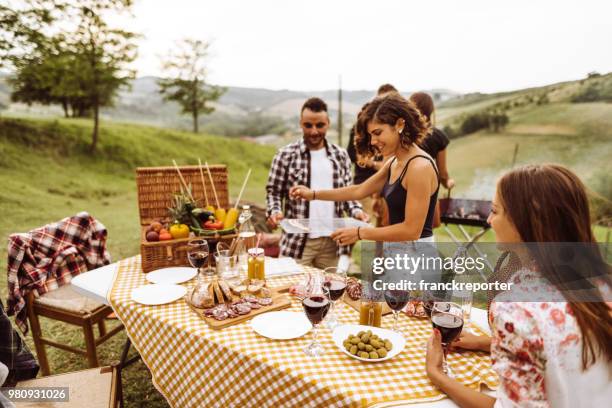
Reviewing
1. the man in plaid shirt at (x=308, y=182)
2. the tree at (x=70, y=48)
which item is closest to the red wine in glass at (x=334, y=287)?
the man in plaid shirt at (x=308, y=182)

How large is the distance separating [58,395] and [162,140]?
14924mm

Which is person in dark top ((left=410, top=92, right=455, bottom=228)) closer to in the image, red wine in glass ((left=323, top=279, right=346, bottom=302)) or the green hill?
red wine in glass ((left=323, top=279, right=346, bottom=302))

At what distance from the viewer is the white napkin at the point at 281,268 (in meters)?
2.48

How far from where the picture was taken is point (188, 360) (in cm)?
179

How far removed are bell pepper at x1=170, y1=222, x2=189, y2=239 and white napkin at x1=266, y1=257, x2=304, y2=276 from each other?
56 cm

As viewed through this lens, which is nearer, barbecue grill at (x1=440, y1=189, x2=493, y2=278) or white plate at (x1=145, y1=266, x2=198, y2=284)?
white plate at (x1=145, y1=266, x2=198, y2=284)

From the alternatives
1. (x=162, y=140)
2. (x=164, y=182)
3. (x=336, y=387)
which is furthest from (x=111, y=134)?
(x=336, y=387)

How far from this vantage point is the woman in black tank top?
2340 mm

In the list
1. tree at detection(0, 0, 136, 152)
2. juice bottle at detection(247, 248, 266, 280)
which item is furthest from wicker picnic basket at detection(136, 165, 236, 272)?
tree at detection(0, 0, 136, 152)

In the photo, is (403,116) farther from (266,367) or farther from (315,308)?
(266,367)

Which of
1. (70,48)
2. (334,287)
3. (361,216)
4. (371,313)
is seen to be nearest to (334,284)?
(334,287)

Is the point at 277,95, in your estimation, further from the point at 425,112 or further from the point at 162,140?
the point at 425,112

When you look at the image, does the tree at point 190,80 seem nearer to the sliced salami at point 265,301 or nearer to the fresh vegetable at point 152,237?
the fresh vegetable at point 152,237

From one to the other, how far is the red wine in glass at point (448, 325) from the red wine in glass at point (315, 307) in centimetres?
41
